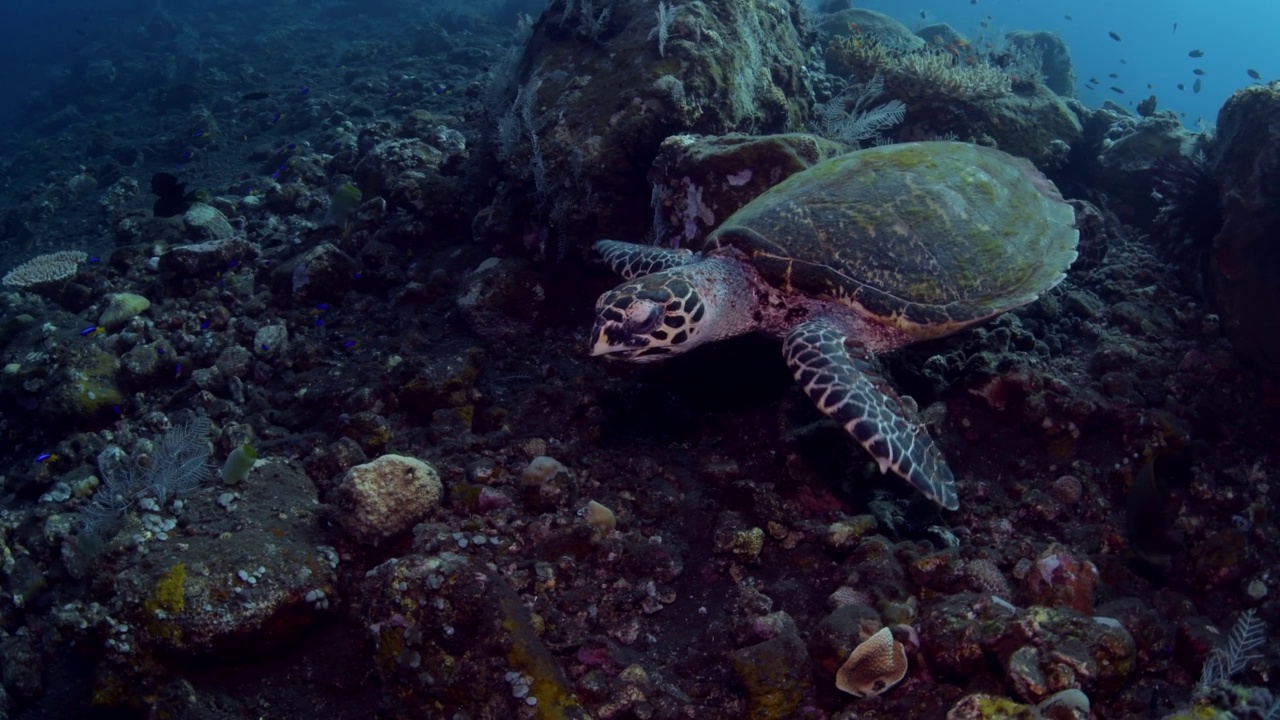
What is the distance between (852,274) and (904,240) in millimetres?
452

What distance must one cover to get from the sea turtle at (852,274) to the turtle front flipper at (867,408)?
0.4 inches

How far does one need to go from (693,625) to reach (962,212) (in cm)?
336

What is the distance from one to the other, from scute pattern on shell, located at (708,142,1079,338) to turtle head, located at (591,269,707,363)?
→ 0.67 metres

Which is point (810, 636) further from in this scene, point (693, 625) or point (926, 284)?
point (926, 284)

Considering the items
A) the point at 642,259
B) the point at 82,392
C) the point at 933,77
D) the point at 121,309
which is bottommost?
the point at 82,392

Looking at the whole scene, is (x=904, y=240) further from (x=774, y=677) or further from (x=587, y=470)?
(x=774, y=677)

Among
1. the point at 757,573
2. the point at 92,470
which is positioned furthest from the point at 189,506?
the point at 757,573

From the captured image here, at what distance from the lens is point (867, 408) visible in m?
3.38

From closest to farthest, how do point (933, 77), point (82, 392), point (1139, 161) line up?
point (82, 392), point (1139, 161), point (933, 77)

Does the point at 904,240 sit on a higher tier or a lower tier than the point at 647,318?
higher

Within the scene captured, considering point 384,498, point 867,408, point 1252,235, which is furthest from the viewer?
point 1252,235

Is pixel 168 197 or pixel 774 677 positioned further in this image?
pixel 168 197

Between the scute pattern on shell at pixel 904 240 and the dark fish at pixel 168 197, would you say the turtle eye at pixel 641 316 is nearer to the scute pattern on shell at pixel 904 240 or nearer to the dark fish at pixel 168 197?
the scute pattern on shell at pixel 904 240

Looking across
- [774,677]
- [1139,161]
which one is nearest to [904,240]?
[774,677]
